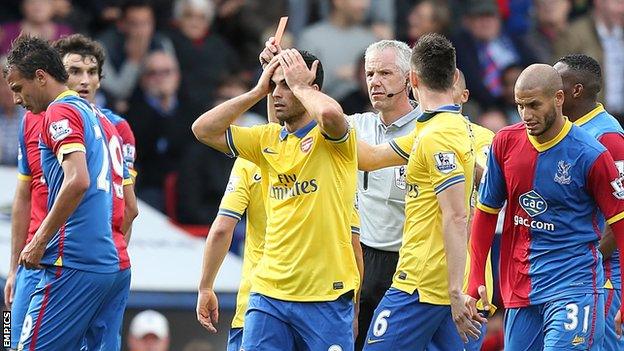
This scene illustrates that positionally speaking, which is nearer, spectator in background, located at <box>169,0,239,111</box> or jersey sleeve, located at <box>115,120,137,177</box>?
jersey sleeve, located at <box>115,120,137,177</box>

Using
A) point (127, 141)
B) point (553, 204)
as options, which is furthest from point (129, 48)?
point (553, 204)

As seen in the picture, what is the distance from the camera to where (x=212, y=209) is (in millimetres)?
17141

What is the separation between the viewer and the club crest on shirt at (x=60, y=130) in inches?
386

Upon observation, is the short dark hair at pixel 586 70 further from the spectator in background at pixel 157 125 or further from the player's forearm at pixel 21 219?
the spectator in background at pixel 157 125

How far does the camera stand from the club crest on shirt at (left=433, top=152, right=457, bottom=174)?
31.7 ft

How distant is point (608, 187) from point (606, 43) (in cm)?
1057

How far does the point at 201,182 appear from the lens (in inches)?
670

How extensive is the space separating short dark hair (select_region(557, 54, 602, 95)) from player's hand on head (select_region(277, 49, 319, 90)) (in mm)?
2050

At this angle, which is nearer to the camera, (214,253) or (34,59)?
(34,59)

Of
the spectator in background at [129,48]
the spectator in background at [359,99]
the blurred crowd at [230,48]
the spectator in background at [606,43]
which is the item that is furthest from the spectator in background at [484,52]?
the spectator in background at [129,48]

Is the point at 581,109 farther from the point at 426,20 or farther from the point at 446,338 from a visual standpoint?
the point at 426,20

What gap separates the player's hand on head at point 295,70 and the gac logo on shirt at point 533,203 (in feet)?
5.10

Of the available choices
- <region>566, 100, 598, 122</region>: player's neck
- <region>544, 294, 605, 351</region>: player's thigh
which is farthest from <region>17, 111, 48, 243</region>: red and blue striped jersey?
<region>566, 100, 598, 122</region>: player's neck

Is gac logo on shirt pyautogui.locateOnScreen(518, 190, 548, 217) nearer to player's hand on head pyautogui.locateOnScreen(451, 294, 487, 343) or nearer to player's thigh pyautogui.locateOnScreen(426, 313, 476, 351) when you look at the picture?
player's hand on head pyautogui.locateOnScreen(451, 294, 487, 343)
